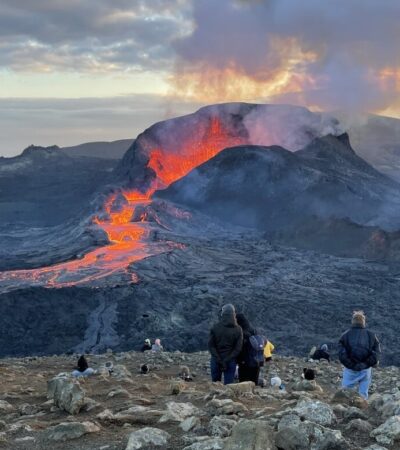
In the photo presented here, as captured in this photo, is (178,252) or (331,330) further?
(178,252)

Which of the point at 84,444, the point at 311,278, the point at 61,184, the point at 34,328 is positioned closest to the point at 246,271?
the point at 311,278

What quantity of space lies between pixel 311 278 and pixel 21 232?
3438 cm

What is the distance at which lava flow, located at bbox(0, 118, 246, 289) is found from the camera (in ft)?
119

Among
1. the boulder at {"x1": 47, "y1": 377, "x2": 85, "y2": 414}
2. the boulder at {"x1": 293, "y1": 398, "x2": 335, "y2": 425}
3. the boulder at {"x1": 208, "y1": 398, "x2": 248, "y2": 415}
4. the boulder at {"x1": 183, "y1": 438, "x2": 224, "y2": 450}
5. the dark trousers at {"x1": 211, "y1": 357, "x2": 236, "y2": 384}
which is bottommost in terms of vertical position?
the dark trousers at {"x1": 211, "y1": 357, "x2": 236, "y2": 384}

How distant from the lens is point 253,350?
9.59 metres

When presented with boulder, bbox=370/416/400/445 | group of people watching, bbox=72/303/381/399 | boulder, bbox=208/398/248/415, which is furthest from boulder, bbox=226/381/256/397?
boulder, bbox=370/416/400/445

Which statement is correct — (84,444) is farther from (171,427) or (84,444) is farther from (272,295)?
(272,295)

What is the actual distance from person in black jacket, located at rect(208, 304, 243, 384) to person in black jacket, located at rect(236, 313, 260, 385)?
17 cm

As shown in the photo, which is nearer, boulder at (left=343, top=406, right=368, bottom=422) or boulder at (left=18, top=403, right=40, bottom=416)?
boulder at (left=343, top=406, right=368, bottom=422)

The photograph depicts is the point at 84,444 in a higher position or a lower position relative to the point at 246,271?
higher

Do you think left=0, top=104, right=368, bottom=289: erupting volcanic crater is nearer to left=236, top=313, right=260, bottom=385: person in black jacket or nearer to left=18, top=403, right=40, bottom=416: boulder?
left=236, top=313, right=260, bottom=385: person in black jacket

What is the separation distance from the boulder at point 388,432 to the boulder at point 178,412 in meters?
1.95

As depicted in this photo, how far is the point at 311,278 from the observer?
3600cm

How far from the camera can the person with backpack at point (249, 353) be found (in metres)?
9.59
